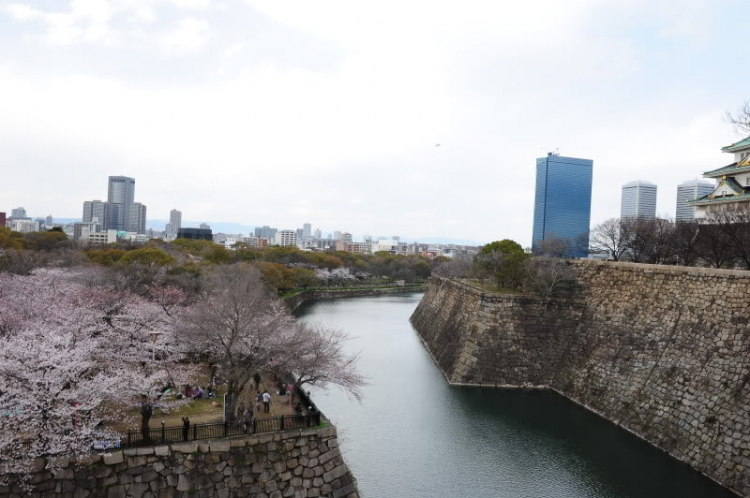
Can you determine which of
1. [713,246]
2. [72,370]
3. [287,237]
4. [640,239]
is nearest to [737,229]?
[713,246]

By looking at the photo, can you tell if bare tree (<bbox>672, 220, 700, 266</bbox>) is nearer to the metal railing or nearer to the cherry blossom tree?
the metal railing

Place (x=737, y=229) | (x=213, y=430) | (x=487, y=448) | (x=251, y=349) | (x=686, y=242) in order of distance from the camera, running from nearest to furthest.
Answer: (x=213, y=430)
(x=251, y=349)
(x=487, y=448)
(x=737, y=229)
(x=686, y=242)

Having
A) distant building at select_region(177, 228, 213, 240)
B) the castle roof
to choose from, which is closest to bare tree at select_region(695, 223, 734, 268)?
the castle roof

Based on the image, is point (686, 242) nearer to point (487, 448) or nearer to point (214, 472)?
point (487, 448)

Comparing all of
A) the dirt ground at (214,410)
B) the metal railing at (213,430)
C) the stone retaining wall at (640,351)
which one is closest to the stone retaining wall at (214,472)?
the metal railing at (213,430)

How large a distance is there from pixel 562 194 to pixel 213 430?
10257cm

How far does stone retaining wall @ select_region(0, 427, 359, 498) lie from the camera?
31.1ft

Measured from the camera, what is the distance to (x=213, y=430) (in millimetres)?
10789

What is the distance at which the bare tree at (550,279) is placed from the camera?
22.6 metres

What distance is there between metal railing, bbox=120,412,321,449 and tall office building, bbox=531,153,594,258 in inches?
3841

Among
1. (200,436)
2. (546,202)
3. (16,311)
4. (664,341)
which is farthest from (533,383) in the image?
(546,202)

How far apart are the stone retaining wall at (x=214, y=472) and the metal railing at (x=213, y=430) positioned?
0.67 feet

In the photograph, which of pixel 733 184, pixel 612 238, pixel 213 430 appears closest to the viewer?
pixel 213 430

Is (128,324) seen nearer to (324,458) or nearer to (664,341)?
(324,458)
